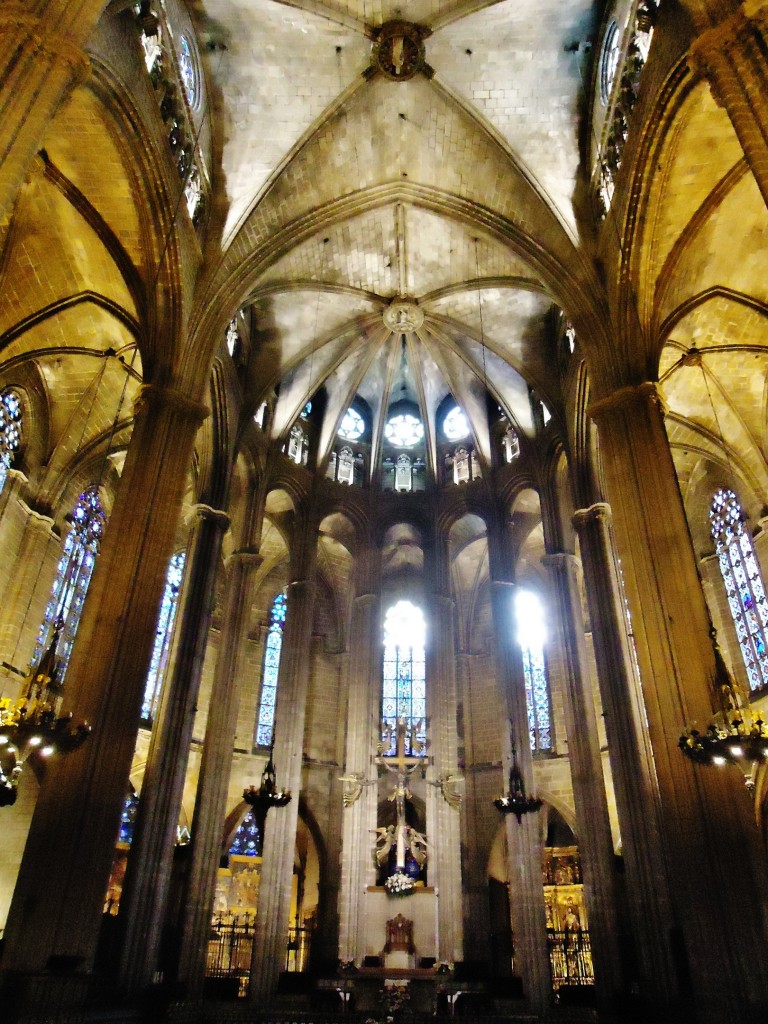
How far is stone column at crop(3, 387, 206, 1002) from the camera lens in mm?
10109

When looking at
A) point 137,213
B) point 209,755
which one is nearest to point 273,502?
point 209,755

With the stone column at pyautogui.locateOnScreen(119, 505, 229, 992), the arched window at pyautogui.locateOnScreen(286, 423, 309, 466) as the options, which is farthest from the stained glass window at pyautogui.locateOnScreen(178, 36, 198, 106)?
the arched window at pyautogui.locateOnScreen(286, 423, 309, 466)

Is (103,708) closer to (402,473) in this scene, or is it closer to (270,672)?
(270,672)

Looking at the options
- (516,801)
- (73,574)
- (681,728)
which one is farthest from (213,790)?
(681,728)

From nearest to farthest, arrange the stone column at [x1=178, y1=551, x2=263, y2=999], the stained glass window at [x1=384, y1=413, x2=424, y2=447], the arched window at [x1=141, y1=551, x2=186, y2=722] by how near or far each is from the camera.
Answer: the stone column at [x1=178, y1=551, x2=263, y2=999] → the arched window at [x1=141, y1=551, x2=186, y2=722] → the stained glass window at [x1=384, y1=413, x2=424, y2=447]

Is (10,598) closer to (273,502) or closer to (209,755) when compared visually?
(209,755)

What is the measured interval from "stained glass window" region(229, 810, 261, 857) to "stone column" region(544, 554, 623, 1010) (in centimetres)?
1076

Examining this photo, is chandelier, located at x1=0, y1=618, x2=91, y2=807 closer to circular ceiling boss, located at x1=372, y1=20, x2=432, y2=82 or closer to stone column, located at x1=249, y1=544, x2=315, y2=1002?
stone column, located at x1=249, y1=544, x2=315, y2=1002

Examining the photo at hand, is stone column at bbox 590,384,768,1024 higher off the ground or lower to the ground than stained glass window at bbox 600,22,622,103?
lower

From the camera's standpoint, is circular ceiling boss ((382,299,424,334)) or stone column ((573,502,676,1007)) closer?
stone column ((573,502,676,1007))

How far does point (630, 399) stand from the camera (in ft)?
47.0

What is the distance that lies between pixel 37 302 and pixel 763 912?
663 inches

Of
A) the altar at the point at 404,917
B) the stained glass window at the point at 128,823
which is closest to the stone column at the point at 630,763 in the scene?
the altar at the point at 404,917

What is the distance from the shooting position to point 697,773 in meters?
10.9
